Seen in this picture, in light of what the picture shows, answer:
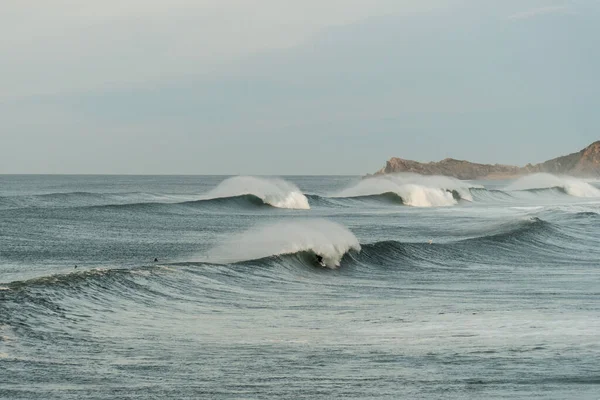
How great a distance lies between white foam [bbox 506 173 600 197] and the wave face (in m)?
13.9

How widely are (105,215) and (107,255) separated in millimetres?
18280

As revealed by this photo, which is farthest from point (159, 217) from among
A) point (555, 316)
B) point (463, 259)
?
point (555, 316)

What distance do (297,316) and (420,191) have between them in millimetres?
54089

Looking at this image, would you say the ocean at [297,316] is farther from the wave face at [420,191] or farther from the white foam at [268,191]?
the wave face at [420,191]

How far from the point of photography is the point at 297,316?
1398 centimetres

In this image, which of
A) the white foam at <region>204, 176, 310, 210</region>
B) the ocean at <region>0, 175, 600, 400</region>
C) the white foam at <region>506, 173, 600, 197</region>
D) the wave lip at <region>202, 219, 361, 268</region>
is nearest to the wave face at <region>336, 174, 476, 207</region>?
the white foam at <region>204, 176, 310, 210</region>

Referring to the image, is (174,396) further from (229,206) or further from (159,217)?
(229,206)

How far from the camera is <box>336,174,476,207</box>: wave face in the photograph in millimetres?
67000

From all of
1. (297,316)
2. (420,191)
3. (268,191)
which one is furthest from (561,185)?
(297,316)

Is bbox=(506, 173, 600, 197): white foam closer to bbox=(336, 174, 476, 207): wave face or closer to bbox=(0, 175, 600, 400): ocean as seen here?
bbox=(336, 174, 476, 207): wave face

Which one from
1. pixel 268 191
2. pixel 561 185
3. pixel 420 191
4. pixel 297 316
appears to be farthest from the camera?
pixel 561 185

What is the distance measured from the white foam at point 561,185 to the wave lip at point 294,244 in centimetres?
6238

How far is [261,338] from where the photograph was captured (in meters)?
11.8

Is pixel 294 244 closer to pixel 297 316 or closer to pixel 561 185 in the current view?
pixel 297 316
